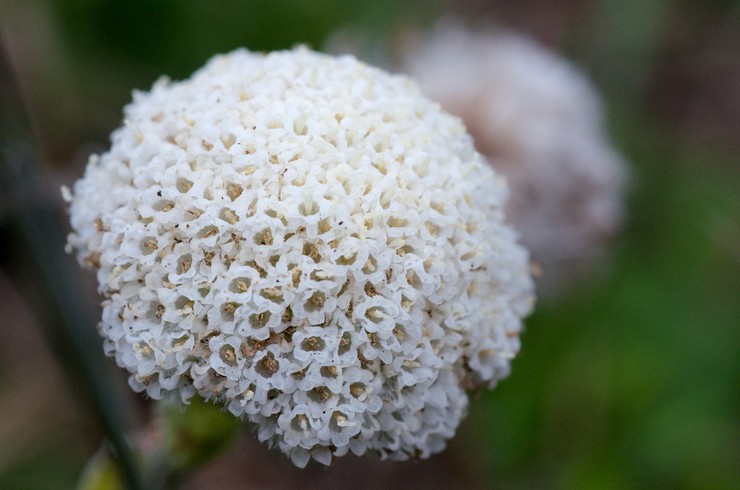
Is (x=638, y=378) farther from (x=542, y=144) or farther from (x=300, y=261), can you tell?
(x=300, y=261)

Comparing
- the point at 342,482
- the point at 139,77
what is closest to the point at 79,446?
the point at 342,482

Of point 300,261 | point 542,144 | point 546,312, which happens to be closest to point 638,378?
point 546,312

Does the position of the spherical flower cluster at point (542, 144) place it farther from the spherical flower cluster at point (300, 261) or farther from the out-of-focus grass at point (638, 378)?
the spherical flower cluster at point (300, 261)

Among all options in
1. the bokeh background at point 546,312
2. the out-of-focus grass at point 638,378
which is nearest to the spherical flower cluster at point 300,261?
the bokeh background at point 546,312

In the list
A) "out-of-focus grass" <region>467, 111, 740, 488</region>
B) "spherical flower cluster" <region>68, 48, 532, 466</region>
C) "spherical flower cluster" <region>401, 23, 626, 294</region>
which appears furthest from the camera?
"out-of-focus grass" <region>467, 111, 740, 488</region>

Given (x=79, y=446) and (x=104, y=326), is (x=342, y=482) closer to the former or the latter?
(x=79, y=446)

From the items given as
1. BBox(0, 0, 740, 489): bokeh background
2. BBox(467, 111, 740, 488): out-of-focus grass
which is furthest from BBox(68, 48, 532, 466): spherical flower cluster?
BBox(467, 111, 740, 488): out-of-focus grass

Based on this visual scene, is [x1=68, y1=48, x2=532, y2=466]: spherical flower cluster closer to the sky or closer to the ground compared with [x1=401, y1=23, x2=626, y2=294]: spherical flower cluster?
closer to the ground

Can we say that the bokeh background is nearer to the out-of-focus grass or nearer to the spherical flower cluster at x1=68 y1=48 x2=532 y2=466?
the out-of-focus grass
